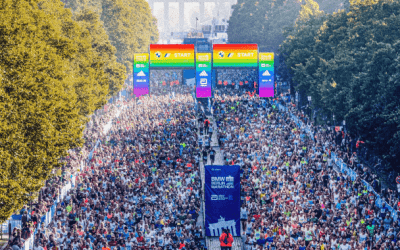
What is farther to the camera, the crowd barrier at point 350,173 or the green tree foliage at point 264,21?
the green tree foliage at point 264,21

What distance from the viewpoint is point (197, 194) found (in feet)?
104

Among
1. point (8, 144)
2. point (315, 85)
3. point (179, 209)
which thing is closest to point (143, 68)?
point (315, 85)

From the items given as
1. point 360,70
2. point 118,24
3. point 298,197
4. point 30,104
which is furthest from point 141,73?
point 30,104

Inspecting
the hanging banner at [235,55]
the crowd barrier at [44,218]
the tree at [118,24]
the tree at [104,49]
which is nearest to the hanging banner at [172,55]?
the hanging banner at [235,55]

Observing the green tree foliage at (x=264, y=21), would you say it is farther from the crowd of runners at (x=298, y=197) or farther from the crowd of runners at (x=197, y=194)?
the crowd of runners at (x=298, y=197)

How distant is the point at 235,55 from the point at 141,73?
34.5ft

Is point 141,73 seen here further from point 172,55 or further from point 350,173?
point 350,173

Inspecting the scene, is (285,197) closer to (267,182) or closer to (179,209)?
(267,182)

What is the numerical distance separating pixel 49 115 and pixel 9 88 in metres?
2.99

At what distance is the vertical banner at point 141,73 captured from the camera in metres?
65.6

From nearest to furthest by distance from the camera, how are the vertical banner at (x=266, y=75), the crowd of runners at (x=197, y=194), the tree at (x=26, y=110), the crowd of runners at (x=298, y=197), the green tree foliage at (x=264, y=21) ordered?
the tree at (x=26, y=110), the crowd of runners at (x=298, y=197), the crowd of runners at (x=197, y=194), the vertical banner at (x=266, y=75), the green tree foliage at (x=264, y=21)

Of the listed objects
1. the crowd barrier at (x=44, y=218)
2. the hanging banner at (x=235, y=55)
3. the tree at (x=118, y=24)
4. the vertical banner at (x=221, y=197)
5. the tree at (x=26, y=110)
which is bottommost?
the crowd barrier at (x=44, y=218)

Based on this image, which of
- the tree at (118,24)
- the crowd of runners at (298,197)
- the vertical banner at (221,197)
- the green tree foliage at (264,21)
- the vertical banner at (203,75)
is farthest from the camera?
the green tree foliage at (264,21)

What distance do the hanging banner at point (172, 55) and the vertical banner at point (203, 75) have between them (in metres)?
2.72
